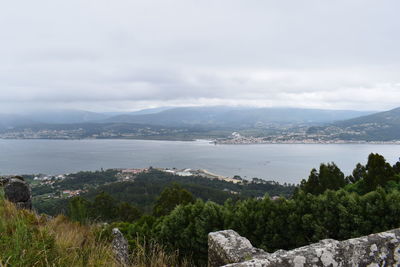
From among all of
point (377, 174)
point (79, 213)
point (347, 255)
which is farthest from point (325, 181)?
point (347, 255)

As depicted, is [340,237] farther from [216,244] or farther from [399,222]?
[216,244]

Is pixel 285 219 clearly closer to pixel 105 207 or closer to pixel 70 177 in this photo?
pixel 105 207

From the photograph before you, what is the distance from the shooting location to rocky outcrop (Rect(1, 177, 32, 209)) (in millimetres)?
6031

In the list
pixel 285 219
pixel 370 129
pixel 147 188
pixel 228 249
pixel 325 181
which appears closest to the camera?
pixel 228 249

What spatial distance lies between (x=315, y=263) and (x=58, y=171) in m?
63.3

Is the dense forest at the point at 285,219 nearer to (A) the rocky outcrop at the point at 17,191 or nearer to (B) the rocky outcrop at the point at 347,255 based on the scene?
(A) the rocky outcrop at the point at 17,191

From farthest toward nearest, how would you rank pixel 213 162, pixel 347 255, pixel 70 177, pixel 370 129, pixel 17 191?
pixel 370 129
pixel 213 162
pixel 70 177
pixel 17 191
pixel 347 255

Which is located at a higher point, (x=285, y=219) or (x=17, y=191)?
(x=17, y=191)

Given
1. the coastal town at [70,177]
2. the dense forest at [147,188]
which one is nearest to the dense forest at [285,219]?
the dense forest at [147,188]

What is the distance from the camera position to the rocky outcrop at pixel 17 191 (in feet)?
19.8

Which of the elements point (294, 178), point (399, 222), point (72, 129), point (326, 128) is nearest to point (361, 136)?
point (326, 128)

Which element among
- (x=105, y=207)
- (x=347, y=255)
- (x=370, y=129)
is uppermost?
(x=347, y=255)

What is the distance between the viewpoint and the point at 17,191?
620cm

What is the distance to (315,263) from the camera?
1.30m
